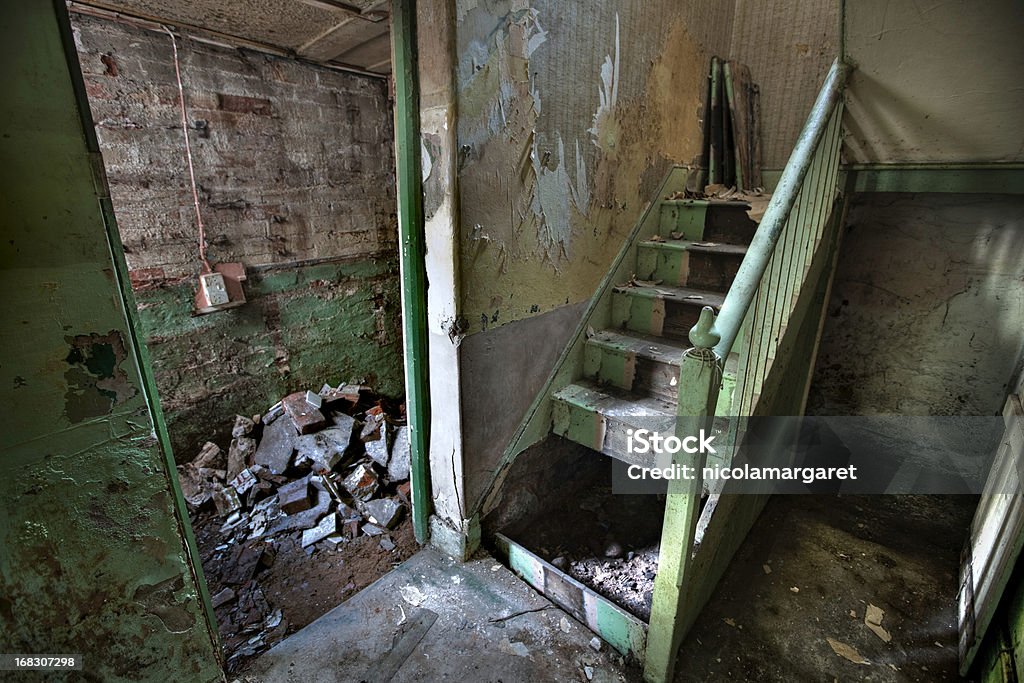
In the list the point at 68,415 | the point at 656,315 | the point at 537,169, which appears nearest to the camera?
the point at 68,415

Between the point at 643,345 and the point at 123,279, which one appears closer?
the point at 123,279

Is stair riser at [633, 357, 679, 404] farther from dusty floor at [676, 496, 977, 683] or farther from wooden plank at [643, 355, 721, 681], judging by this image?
dusty floor at [676, 496, 977, 683]

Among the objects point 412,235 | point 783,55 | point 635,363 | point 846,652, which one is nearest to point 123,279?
point 412,235

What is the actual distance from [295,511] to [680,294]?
234 cm

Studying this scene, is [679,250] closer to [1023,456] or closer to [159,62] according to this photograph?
[1023,456]

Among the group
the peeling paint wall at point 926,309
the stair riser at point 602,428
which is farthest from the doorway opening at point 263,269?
the peeling paint wall at point 926,309

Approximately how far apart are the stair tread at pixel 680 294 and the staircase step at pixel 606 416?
0.52 m

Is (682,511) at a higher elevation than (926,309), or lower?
lower

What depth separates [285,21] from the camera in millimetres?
2312

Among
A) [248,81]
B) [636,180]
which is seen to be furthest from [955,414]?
[248,81]

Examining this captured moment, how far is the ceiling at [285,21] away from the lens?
2.10m

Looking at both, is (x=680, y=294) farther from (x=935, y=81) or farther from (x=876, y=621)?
(x=876, y=621)

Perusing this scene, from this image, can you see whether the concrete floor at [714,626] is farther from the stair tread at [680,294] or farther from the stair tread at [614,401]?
the stair tread at [680,294]

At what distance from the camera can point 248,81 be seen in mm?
2797
